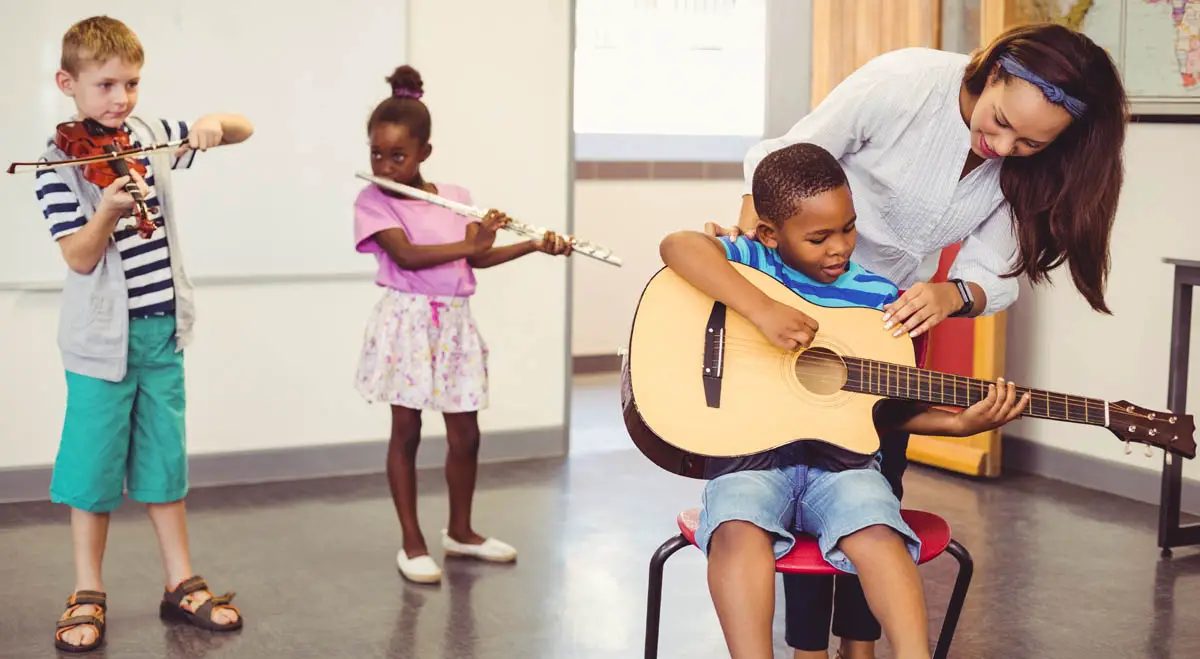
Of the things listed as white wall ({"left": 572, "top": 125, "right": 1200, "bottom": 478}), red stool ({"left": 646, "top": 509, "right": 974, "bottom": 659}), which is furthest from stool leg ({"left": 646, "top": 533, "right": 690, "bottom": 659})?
white wall ({"left": 572, "top": 125, "right": 1200, "bottom": 478})

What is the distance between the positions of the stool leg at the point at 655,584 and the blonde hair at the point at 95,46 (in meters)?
1.40

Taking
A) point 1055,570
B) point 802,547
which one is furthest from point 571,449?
point 802,547

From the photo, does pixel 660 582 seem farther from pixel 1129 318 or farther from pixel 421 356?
pixel 1129 318

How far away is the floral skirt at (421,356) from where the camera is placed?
311 cm

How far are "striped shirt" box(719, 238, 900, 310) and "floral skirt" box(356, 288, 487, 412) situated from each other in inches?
46.5

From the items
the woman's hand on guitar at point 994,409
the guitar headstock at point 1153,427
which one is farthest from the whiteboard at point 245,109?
the guitar headstock at point 1153,427

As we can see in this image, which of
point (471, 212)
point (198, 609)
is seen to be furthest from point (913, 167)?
point (198, 609)

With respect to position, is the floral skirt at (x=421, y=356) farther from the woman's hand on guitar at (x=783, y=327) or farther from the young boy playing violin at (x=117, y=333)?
the woman's hand on guitar at (x=783, y=327)

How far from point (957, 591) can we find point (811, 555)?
0.38 metres

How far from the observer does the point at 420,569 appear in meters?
3.10

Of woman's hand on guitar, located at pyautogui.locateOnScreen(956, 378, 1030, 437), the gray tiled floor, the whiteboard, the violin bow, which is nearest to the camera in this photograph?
woman's hand on guitar, located at pyautogui.locateOnScreen(956, 378, 1030, 437)

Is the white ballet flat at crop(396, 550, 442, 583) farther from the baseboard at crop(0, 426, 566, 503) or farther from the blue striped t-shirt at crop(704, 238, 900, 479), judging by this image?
the blue striped t-shirt at crop(704, 238, 900, 479)

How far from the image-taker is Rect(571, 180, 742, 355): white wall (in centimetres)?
600

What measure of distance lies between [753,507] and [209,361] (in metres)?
2.53
